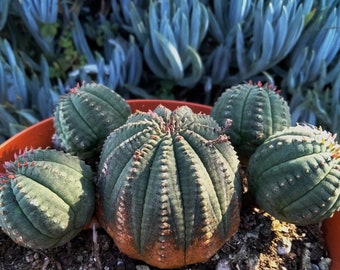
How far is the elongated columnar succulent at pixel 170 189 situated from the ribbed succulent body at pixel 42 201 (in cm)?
6

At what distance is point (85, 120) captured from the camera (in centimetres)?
111

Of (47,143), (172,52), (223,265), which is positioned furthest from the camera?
(172,52)

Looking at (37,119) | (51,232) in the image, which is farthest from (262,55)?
(51,232)

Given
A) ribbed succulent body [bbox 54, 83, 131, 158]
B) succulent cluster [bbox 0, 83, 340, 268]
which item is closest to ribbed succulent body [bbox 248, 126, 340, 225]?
succulent cluster [bbox 0, 83, 340, 268]

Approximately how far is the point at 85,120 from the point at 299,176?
47 cm

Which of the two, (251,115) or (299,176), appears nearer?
(299,176)

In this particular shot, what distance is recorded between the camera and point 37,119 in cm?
177

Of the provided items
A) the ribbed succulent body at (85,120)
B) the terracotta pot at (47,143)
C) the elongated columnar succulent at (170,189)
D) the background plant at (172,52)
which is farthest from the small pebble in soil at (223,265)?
the background plant at (172,52)

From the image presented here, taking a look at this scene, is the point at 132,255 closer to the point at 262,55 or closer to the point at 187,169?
the point at 187,169

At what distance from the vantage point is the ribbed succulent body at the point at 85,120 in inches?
43.6

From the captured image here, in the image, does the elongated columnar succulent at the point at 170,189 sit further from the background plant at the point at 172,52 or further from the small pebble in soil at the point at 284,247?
the background plant at the point at 172,52

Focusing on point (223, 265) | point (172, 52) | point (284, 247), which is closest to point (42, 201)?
point (223, 265)

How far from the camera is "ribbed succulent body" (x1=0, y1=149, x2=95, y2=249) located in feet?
3.01

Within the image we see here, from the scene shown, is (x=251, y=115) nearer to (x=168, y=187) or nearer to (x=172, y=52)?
(x=168, y=187)
